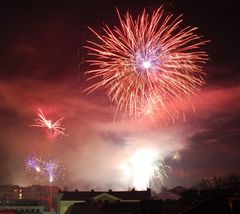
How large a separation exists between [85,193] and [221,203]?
6502 centimetres

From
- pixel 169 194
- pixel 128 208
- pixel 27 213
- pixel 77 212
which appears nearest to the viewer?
pixel 128 208

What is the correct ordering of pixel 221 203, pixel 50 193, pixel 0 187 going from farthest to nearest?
pixel 0 187 → pixel 50 193 → pixel 221 203

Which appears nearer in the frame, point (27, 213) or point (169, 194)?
point (27, 213)

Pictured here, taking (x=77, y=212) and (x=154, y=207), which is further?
(x=77, y=212)

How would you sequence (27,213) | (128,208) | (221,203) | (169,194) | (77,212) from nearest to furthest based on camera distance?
(221,203) < (128,208) < (77,212) < (27,213) < (169,194)

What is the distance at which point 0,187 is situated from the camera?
145250 mm

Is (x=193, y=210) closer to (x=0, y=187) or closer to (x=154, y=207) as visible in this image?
(x=154, y=207)

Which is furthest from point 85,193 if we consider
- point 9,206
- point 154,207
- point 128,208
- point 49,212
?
point 154,207

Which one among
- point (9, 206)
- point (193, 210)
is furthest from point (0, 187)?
point (193, 210)

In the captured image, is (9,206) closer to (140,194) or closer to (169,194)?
(140,194)

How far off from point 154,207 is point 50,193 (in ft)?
342

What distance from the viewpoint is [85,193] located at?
86.1 metres

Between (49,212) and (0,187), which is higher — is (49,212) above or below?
below

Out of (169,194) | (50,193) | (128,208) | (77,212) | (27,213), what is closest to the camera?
(128,208)
